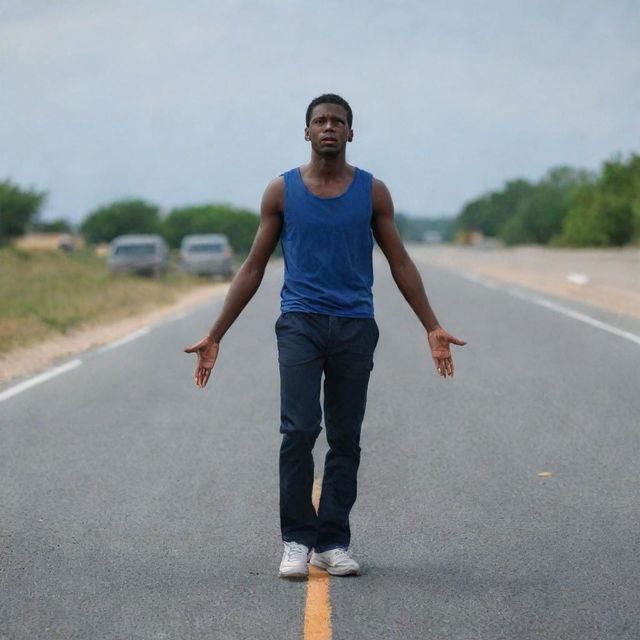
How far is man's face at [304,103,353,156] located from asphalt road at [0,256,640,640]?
1.74 metres

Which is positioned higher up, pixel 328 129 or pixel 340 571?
pixel 328 129

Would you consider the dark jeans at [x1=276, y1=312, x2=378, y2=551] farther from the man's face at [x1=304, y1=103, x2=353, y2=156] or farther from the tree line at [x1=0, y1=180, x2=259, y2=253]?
the tree line at [x1=0, y1=180, x2=259, y2=253]

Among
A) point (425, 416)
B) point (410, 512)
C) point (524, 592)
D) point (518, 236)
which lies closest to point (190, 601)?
point (524, 592)

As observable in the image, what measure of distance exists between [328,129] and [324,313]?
74 cm

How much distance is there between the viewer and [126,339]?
17078mm

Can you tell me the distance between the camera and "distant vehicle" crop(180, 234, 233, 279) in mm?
40188

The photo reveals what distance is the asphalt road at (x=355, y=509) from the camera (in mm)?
4598

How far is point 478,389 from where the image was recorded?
11.1 meters

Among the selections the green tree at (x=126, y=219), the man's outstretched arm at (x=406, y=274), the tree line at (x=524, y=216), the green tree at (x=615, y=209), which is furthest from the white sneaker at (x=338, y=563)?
the green tree at (x=126, y=219)

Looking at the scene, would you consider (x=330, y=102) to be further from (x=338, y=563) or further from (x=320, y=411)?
(x=338, y=563)

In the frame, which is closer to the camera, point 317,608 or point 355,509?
point 317,608

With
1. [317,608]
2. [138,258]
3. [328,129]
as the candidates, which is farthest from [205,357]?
[138,258]

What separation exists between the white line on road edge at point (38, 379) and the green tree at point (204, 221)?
109147 millimetres

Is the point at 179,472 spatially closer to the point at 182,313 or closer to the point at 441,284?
the point at 182,313
